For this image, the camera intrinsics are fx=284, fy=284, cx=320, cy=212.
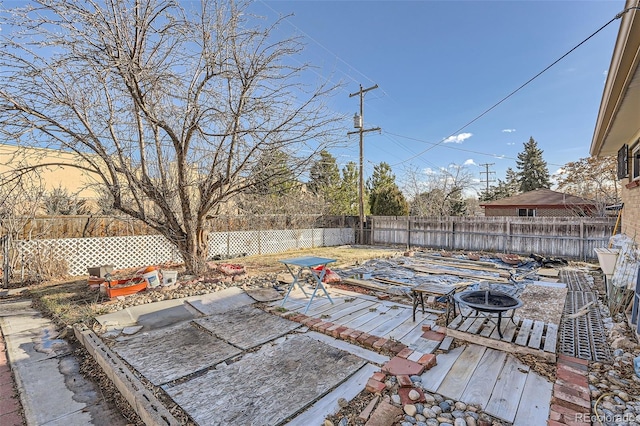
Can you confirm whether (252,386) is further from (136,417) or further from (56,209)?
(56,209)

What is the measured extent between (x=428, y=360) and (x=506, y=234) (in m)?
10.2

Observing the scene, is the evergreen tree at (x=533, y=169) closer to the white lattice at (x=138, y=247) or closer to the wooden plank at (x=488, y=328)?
the white lattice at (x=138, y=247)

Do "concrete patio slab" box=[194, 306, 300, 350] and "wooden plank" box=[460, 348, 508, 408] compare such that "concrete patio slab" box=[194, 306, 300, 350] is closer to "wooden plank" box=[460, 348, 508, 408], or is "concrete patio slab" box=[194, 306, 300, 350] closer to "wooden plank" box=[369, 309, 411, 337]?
"wooden plank" box=[369, 309, 411, 337]

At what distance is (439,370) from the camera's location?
244cm

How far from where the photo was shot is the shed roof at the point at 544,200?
16453mm

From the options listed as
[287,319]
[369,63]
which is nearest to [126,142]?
[287,319]

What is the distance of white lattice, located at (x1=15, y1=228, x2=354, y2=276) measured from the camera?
662cm

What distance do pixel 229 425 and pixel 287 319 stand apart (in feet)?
6.38

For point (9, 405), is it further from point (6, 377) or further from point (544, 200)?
point (544, 200)

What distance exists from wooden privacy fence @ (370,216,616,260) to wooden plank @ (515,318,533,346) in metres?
8.34

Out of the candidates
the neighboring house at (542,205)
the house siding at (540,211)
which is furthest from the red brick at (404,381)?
the house siding at (540,211)

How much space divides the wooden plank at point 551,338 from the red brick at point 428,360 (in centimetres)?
108

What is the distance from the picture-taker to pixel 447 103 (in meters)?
14.0

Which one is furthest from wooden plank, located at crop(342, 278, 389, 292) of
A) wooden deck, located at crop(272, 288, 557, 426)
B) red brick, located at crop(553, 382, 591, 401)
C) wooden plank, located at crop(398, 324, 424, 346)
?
red brick, located at crop(553, 382, 591, 401)
